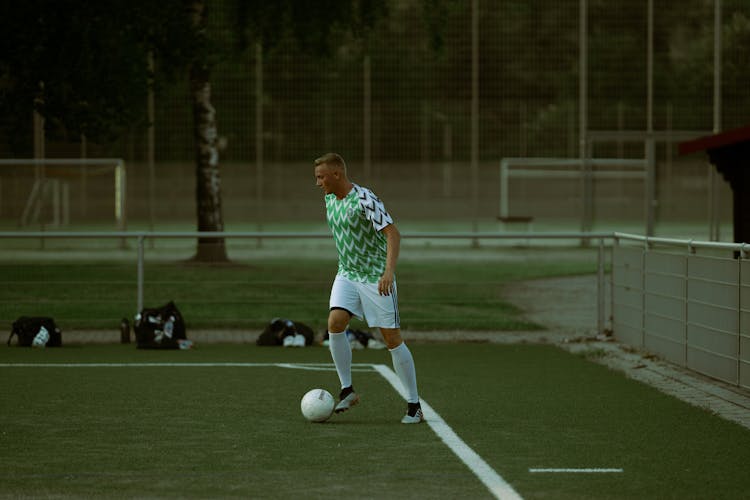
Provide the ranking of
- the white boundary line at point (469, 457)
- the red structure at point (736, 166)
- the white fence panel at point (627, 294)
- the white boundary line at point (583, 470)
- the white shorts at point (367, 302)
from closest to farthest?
the white boundary line at point (469, 457) < the white boundary line at point (583, 470) < the white shorts at point (367, 302) < the white fence panel at point (627, 294) < the red structure at point (736, 166)

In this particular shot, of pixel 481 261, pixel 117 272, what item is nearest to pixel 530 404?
pixel 117 272

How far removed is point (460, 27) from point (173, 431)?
2757 centimetres

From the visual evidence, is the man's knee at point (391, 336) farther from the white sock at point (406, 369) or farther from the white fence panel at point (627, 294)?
the white fence panel at point (627, 294)

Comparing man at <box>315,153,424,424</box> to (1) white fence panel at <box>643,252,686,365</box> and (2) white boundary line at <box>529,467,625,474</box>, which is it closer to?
(2) white boundary line at <box>529,467,625,474</box>

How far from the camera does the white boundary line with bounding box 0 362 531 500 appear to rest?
24.0 ft

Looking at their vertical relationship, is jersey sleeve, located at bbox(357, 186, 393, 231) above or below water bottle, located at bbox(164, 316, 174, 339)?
above

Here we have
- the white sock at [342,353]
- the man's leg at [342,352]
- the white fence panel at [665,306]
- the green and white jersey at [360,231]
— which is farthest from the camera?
the white fence panel at [665,306]

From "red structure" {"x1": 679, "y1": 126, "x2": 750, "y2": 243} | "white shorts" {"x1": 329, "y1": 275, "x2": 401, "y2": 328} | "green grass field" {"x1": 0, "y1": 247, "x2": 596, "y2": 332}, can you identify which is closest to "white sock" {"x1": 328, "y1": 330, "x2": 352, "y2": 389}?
"white shorts" {"x1": 329, "y1": 275, "x2": 401, "y2": 328}

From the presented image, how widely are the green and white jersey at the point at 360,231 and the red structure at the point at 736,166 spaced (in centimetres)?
908

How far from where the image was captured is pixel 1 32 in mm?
20219

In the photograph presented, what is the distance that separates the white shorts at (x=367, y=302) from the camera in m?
9.45

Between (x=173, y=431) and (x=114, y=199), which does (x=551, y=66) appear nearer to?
(x=114, y=199)

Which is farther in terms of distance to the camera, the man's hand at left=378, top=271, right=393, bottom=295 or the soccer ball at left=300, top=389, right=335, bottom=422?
the soccer ball at left=300, top=389, right=335, bottom=422

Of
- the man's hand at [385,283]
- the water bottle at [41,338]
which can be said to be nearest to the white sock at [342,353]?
the man's hand at [385,283]
